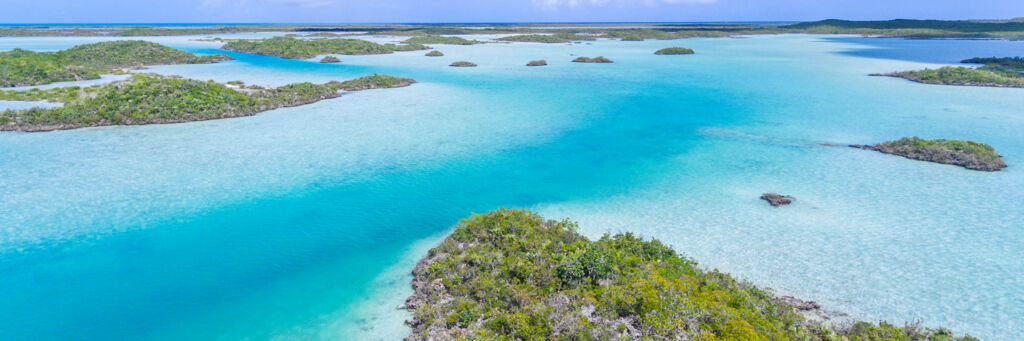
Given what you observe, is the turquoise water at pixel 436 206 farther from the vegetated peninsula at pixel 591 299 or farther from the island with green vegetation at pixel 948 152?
the vegetated peninsula at pixel 591 299

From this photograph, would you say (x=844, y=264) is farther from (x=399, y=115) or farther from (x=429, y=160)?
(x=399, y=115)

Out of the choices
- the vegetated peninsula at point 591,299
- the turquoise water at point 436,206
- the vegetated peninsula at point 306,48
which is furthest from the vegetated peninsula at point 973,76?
the vegetated peninsula at point 306,48

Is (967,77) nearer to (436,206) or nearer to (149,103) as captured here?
(436,206)

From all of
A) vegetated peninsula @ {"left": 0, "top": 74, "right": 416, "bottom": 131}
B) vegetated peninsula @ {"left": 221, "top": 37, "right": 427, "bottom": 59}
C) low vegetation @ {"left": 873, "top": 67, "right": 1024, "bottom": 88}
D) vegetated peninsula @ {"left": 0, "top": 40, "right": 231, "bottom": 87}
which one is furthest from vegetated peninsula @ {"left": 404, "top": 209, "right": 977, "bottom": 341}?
vegetated peninsula @ {"left": 221, "top": 37, "right": 427, "bottom": 59}

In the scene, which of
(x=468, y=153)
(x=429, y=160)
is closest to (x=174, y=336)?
(x=429, y=160)

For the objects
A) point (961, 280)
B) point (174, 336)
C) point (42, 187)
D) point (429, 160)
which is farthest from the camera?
point (429, 160)

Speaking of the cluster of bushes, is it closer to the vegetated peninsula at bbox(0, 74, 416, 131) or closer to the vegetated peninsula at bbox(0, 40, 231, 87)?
the vegetated peninsula at bbox(0, 74, 416, 131)

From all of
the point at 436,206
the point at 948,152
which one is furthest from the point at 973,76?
the point at 436,206
